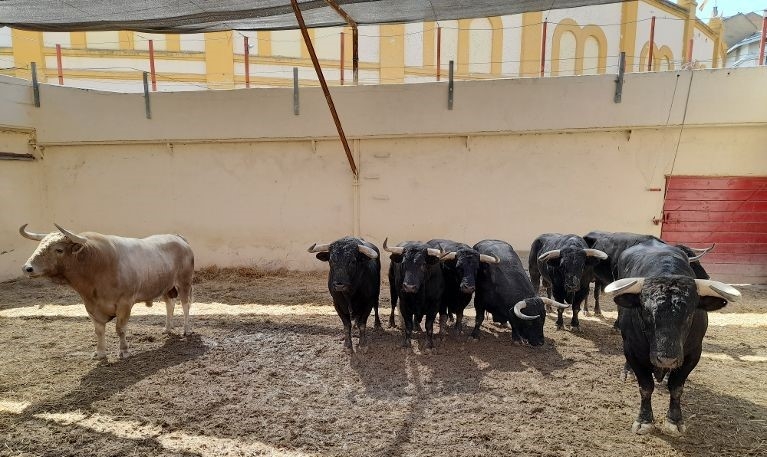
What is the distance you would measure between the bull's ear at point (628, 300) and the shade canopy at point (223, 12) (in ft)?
17.2

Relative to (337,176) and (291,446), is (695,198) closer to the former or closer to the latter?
(337,176)

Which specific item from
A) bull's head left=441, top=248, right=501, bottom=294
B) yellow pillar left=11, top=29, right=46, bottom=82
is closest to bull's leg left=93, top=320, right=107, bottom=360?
bull's head left=441, top=248, right=501, bottom=294

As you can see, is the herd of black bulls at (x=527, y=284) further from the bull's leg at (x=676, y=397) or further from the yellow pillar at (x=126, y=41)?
the yellow pillar at (x=126, y=41)

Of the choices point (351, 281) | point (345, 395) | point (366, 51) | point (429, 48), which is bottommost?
point (345, 395)

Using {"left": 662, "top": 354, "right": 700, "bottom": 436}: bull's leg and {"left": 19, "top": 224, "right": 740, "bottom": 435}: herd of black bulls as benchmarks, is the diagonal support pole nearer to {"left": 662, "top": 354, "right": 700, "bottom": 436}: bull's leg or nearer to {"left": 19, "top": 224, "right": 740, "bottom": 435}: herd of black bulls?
{"left": 19, "top": 224, "right": 740, "bottom": 435}: herd of black bulls

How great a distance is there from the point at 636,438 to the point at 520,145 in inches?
249

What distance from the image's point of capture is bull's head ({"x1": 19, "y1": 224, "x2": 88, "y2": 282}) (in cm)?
442

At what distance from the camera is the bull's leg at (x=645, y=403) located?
3.42m

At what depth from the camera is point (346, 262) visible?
5082mm

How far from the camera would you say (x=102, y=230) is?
9648mm

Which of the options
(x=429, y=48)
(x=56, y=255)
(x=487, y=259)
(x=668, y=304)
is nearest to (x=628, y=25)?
(x=429, y=48)

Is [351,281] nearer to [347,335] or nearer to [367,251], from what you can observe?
[367,251]

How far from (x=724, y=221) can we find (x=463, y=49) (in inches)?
425

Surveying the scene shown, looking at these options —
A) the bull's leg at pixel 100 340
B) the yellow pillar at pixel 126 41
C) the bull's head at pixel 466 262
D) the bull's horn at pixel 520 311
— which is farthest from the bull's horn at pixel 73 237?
the yellow pillar at pixel 126 41
